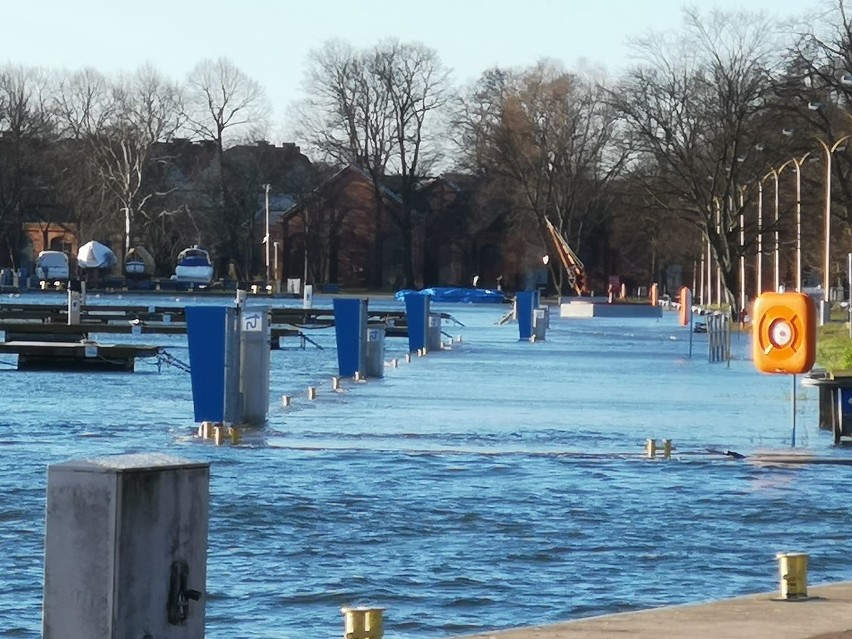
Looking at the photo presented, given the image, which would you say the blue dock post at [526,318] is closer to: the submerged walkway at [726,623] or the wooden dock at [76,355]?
the wooden dock at [76,355]

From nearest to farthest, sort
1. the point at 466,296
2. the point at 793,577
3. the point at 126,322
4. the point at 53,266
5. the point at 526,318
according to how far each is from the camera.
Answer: the point at 793,577
the point at 526,318
the point at 126,322
the point at 466,296
the point at 53,266

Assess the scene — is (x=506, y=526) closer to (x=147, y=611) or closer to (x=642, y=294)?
(x=147, y=611)

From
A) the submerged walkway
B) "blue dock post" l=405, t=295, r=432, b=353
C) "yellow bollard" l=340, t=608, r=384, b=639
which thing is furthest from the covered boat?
"yellow bollard" l=340, t=608, r=384, b=639

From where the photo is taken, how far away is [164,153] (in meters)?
128

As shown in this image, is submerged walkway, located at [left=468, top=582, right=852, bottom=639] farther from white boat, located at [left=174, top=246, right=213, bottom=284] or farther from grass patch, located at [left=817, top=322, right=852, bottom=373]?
white boat, located at [left=174, top=246, right=213, bottom=284]

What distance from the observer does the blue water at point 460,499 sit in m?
12.1

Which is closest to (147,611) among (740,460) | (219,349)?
(740,460)

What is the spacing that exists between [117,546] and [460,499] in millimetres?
10579

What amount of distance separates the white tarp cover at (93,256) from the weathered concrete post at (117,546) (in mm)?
110036

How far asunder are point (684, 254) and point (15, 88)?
40.0 m

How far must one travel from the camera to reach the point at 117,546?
6.56 metres

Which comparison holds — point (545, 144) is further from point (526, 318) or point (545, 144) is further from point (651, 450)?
point (651, 450)

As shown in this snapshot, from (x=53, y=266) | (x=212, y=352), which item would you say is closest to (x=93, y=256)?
(x=53, y=266)

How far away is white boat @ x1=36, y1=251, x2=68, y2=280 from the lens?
119750mm
